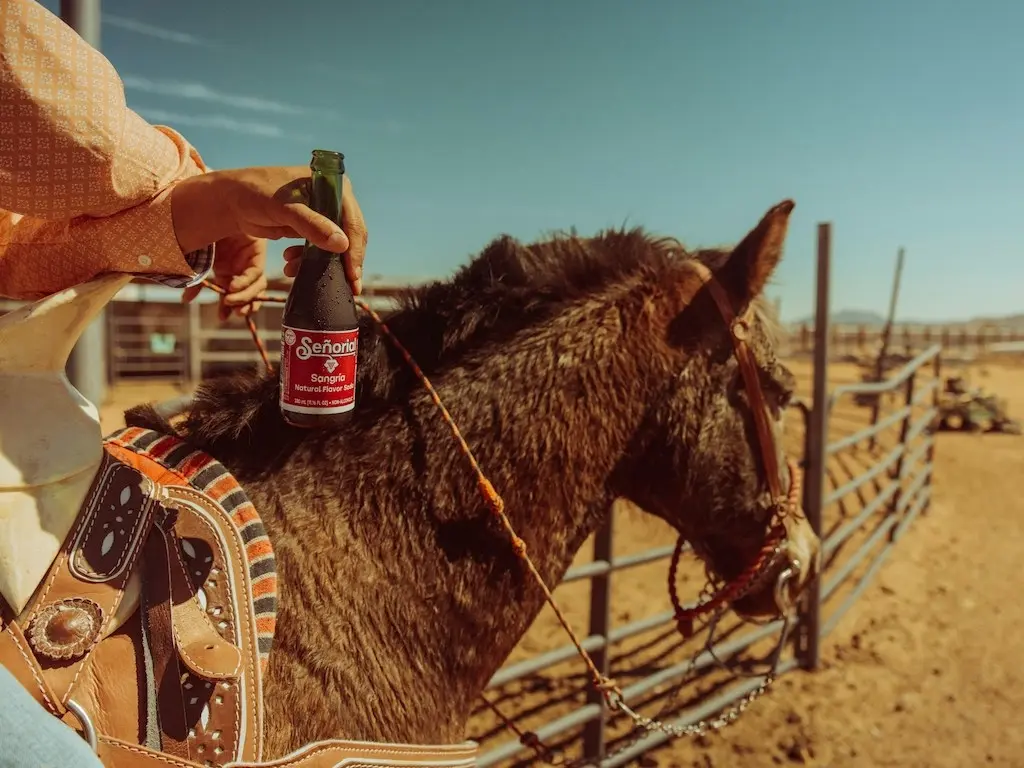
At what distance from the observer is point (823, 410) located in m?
4.57

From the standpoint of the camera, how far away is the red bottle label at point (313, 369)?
1.27 m

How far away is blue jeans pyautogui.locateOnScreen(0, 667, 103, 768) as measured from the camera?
0.95 metres

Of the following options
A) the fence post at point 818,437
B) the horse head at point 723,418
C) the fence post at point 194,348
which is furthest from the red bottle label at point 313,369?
the fence post at point 194,348

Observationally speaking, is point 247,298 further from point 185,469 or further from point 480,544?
point 480,544

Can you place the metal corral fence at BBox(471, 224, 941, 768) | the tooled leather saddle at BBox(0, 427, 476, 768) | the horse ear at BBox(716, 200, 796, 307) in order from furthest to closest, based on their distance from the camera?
the metal corral fence at BBox(471, 224, 941, 768) < the horse ear at BBox(716, 200, 796, 307) < the tooled leather saddle at BBox(0, 427, 476, 768)

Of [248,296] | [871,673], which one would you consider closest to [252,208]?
[248,296]

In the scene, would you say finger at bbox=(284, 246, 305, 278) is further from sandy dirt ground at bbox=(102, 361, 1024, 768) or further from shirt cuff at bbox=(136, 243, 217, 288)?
sandy dirt ground at bbox=(102, 361, 1024, 768)

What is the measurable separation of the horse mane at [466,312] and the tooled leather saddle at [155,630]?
0.29 metres

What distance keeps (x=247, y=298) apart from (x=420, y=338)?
440 millimetres

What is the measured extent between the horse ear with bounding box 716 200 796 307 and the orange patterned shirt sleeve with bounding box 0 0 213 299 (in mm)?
1284

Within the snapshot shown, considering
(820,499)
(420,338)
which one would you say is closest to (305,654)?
(420,338)

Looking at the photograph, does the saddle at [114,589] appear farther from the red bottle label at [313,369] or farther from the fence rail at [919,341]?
the fence rail at [919,341]

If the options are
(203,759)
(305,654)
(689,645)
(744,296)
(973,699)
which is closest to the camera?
(203,759)

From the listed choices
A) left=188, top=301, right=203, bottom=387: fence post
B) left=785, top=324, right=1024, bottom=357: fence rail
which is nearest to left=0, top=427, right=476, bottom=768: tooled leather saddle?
left=188, top=301, right=203, bottom=387: fence post
